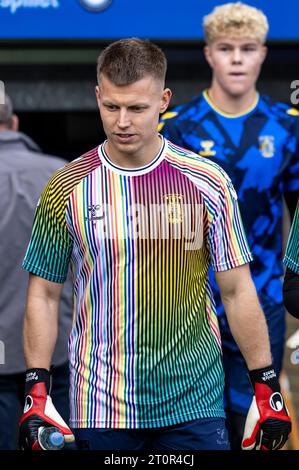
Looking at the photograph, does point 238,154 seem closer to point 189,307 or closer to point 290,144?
point 290,144

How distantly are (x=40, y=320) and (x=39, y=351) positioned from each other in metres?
0.12

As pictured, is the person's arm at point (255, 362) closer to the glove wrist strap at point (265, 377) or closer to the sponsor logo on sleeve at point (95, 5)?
the glove wrist strap at point (265, 377)

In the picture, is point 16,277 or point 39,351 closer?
point 39,351

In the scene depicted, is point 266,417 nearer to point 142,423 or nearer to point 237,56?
point 142,423

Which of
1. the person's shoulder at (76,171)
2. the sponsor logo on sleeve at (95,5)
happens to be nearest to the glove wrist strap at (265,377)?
the person's shoulder at (76,171)

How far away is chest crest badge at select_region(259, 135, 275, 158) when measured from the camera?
21.1 feet

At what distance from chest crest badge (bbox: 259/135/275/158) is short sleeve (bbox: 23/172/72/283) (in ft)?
5.08

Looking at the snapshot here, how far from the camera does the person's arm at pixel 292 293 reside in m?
5.16

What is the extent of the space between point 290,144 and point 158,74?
1549mm

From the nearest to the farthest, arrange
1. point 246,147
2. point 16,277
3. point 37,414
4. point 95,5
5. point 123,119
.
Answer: point 123,119 < point 37,414 < point 16,277 < point 246,147 < point 95,5

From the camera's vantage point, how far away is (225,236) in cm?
514

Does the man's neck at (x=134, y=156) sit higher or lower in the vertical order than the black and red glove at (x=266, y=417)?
higher

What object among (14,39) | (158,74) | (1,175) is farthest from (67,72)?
(158,74)

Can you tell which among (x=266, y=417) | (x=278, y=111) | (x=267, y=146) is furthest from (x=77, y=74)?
(x=266, y=417)
